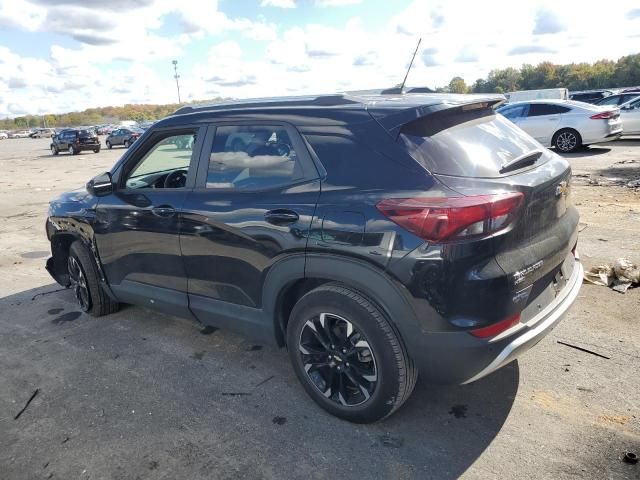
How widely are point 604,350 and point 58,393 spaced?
152 inches

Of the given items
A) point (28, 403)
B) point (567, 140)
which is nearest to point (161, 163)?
point (28, 403)

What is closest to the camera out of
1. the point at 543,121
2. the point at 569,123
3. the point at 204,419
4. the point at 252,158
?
the point at 204,419

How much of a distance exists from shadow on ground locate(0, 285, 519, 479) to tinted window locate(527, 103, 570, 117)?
13161 millimetres

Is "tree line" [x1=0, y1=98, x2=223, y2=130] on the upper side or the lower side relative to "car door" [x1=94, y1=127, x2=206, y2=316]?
upper

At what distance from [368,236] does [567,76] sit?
3761 inches

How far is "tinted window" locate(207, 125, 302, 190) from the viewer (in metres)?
3.05

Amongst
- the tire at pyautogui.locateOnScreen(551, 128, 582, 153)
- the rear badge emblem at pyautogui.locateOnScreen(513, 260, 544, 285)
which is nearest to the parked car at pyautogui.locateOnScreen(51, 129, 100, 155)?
the tire at pyautogui.locateOnScreen(551, 128, 582, 153)

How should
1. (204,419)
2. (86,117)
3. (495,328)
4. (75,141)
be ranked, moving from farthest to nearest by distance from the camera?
(86,117) → (75,141) → (204,419) → (495,328)

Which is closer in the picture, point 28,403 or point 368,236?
point 368,236

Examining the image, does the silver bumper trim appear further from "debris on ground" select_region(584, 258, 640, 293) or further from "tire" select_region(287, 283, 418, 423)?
"debris on ground" select_region(584, 258, 640, 293)

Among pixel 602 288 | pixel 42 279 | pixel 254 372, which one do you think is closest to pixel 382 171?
pixel 254 372

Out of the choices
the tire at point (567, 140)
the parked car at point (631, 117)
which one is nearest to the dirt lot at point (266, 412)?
the tire at point (567, 140)

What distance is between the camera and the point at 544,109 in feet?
48.3

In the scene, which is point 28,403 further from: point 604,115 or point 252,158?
point 604,115
